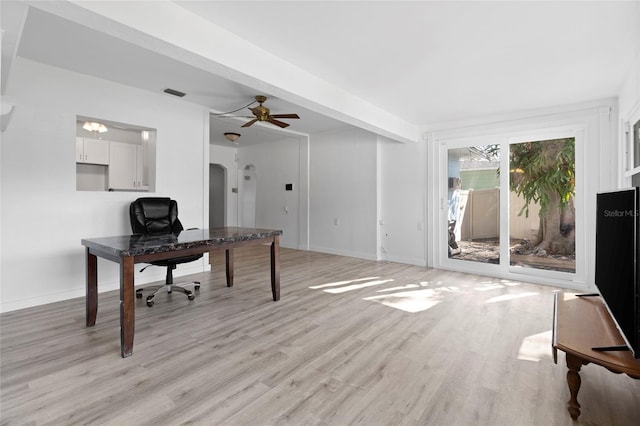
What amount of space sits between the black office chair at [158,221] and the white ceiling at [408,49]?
1491 millimetres

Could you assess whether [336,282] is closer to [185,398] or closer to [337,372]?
[337,372]

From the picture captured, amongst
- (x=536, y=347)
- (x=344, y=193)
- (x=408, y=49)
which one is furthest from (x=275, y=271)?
(x=344, y=193)

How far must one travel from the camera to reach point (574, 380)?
1.58m

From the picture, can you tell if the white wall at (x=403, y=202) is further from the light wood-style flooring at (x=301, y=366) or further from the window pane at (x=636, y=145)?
the window pane at (x=636, y=145)

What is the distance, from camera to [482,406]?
1.72 meters

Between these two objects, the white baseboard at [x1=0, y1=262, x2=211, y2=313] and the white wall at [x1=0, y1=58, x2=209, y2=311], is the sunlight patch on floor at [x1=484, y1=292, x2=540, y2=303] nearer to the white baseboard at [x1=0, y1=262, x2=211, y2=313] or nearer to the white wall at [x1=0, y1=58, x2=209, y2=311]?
the white baseboard at [x1=0, y1=262, x2=211, y2=313]

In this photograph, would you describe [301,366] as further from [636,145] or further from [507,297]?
[636,145]

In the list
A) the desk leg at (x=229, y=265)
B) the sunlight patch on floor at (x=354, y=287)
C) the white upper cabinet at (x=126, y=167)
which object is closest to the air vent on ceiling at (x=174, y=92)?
the desk leg at (x=229, y=265)

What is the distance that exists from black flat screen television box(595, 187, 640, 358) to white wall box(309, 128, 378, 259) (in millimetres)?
4127

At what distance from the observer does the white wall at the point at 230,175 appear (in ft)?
27.0

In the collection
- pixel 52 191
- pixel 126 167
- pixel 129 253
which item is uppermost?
pixel 126 167

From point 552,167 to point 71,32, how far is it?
18.7ft

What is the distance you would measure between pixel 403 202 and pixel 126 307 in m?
4.62

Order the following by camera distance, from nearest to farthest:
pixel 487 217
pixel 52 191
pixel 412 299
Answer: pixel 52 191 → pixel 412 299 → pixel 487 217
